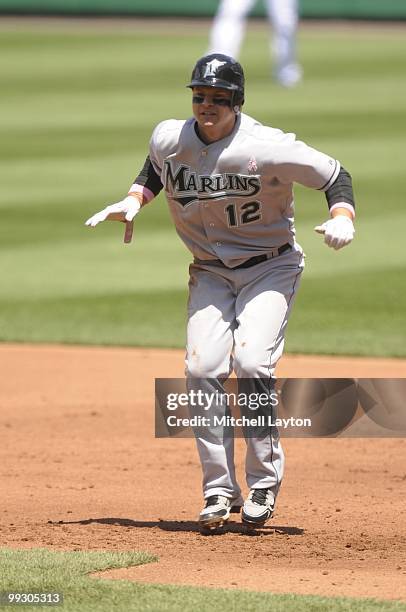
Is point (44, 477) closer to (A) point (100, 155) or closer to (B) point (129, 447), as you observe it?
(B) point (129, 447)

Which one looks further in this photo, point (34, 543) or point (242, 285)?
point (242, 285)

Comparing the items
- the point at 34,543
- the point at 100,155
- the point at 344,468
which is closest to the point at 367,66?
the point at 100,155

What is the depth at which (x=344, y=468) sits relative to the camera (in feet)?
22.0

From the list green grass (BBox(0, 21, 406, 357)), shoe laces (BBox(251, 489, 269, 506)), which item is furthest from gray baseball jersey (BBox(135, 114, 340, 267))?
green grass (BBox(0, 21, 406, 357))

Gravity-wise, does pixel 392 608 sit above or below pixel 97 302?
below

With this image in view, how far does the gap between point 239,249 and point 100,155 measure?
10794mm

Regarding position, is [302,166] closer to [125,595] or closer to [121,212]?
[121,212]

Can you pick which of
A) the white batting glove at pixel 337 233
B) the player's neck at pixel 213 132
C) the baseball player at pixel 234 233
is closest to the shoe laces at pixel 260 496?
the baseball player at pixel 234 233

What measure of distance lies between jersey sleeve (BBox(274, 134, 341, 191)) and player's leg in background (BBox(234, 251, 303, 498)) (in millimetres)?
370

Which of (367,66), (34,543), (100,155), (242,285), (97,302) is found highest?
(367,66)

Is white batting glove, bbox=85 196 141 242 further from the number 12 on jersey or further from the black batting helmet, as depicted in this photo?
the black batting helmet

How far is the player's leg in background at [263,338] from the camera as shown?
5.36 metres

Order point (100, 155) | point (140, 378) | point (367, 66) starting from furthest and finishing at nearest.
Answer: point (367, 66) → point (100, 155) → point (140, 378)

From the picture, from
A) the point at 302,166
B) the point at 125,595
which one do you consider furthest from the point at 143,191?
the point at 125,595
